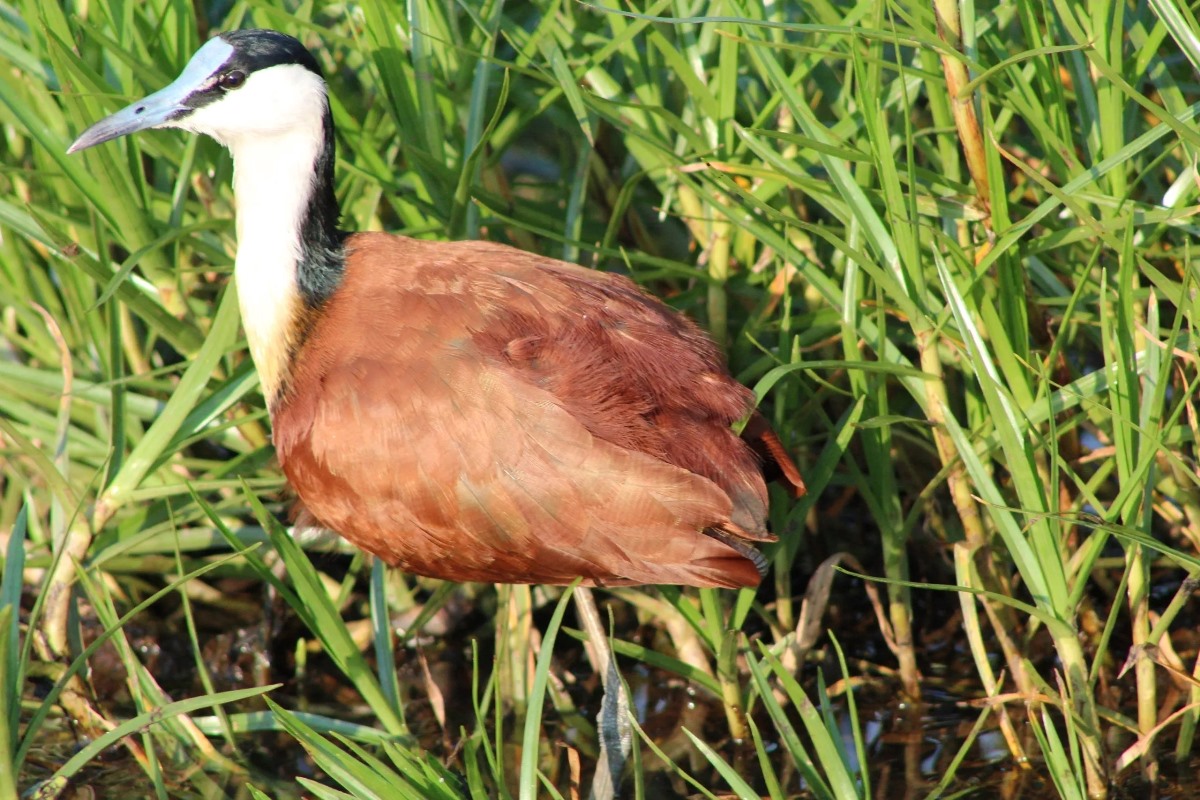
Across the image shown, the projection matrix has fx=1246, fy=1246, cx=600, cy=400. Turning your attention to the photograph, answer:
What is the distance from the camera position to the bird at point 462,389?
7.43ft

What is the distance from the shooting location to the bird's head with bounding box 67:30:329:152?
244 centimetres

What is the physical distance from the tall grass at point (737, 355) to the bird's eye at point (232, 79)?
22 centimetres

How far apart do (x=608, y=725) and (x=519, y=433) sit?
2.69ft

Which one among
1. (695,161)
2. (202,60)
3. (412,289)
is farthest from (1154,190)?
(202,60)

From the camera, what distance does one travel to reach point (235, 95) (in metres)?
2.47

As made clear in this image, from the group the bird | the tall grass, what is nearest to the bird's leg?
the tall grass

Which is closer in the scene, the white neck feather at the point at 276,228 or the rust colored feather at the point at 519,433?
the rust colored feather at the point at 519,433

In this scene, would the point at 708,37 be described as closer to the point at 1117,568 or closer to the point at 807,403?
the point at 807,403

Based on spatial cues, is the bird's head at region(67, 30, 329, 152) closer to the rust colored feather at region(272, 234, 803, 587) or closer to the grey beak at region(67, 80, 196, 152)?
the grey beak at region(67, 80, 196, 152)

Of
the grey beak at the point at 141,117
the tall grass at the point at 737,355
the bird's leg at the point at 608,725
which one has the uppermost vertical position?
the grey beak at the point at 141,117

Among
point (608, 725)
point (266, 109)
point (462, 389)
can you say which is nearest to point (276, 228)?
point (266, 109)

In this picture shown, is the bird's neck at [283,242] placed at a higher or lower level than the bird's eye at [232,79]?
lower

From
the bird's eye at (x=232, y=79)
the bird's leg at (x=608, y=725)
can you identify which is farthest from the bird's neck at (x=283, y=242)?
the bird's leg at (x=608, y=725)

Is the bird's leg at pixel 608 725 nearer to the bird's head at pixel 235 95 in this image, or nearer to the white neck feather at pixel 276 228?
the white neck feather at pixel 276 228
